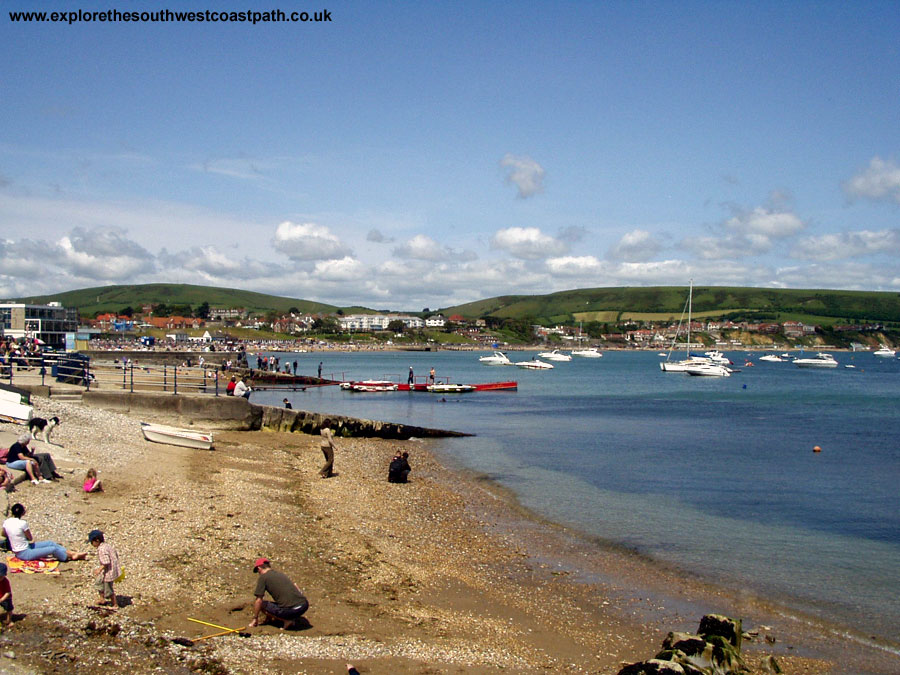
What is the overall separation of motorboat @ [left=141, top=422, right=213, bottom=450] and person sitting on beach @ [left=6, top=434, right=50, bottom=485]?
7.43 metres

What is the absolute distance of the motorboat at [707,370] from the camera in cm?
9850

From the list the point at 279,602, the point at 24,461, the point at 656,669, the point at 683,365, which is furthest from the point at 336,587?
the point at 683,365

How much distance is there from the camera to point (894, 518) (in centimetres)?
1986

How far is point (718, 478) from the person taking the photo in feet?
84.2

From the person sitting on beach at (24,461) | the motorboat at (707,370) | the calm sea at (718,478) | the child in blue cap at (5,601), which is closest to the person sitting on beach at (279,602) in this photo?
the child in blue cap at (5,601)

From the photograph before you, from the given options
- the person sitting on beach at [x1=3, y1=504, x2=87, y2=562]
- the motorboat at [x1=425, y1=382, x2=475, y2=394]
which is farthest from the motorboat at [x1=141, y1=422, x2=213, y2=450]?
the motorboat at [x1=425, y1=382, x2=475, y2=394]

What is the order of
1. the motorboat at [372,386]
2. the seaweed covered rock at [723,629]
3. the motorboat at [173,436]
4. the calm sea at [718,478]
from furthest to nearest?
1. the motorboat at [372,386]
2. the motorboat at [173,436]
3. the calm sea at [718,478]
4. the seaweed covered rock at [723,629]

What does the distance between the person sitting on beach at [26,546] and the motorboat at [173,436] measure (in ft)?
38.3

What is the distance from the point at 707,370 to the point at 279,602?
9799cm

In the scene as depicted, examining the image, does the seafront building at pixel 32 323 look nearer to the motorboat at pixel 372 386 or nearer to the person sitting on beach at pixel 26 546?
the motorboat at pixel 372 386

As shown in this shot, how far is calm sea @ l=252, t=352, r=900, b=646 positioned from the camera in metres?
15.1

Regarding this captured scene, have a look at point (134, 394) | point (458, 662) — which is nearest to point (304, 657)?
point (458, 662)

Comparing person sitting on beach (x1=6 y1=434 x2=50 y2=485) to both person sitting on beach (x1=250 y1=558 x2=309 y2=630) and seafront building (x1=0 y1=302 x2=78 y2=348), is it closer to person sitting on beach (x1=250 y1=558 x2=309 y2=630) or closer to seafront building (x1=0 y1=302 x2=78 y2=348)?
person sitting on beach (x1=250 y1=558 x2=309 y2=630)

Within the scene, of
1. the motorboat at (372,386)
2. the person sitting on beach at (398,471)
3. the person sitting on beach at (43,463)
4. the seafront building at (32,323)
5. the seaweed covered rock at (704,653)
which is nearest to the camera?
the seaweed covered rock at (704,653)
